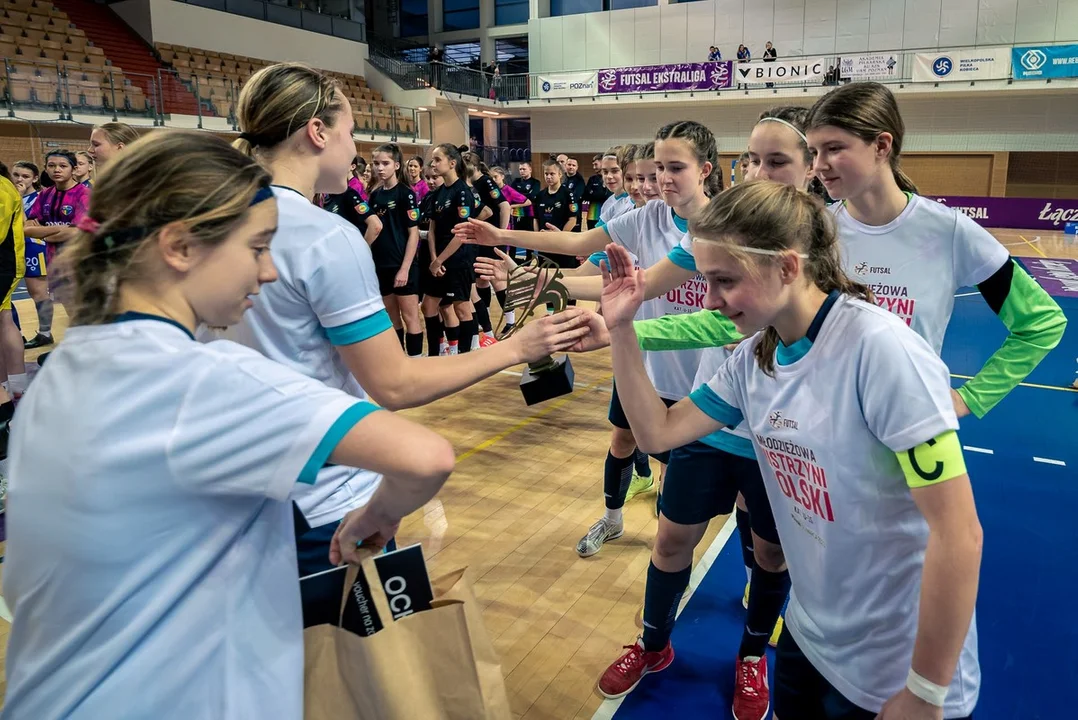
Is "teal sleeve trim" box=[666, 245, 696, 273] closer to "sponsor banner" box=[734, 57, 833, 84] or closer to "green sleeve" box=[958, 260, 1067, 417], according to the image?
"green sleeve" box=[958, 260, 1067, 417]

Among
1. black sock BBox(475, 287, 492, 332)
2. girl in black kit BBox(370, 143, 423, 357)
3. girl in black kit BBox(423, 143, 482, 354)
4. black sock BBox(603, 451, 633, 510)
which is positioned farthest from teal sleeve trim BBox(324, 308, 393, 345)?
black sock BBox(475, 287, 492, 332)

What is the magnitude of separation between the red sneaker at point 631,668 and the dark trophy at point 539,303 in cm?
114

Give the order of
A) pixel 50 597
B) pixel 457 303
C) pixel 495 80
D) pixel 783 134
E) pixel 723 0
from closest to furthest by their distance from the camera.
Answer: pixel 50 597, pixel 783 134, pixel 457 303, pixel 723 0, pixel 495 80

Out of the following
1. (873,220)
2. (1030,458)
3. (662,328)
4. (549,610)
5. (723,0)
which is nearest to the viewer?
(662,328)

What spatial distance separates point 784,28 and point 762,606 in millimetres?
23876

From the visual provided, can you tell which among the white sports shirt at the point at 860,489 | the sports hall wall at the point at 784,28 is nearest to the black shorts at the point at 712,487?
the white sports shirt at the point at 860,489

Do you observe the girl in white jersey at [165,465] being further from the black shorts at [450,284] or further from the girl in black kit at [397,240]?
the black shorts at [450,284]

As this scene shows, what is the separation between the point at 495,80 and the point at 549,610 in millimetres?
24554

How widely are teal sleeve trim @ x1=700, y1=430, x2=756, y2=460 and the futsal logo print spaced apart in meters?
0.73

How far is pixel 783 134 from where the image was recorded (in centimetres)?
266

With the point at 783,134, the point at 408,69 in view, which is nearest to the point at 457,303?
the point at 783,134

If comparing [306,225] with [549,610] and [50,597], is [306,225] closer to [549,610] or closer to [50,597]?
[50,597]

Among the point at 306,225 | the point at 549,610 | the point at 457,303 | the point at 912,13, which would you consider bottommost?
the point at 549,610

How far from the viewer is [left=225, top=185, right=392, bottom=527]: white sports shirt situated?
5.01ft
